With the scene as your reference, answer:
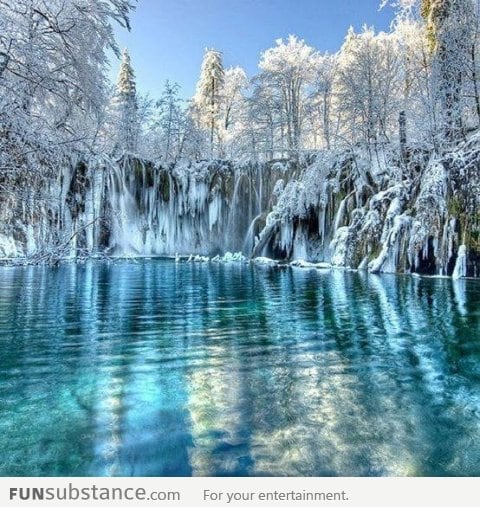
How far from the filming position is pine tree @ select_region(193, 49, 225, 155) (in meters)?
37.3

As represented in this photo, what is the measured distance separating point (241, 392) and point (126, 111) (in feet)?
113

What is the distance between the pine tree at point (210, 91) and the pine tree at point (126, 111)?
5.83m

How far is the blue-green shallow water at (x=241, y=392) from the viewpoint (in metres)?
2.35

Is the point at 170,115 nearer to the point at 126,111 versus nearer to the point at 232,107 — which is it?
the point at 126,111

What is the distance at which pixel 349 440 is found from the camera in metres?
2.55

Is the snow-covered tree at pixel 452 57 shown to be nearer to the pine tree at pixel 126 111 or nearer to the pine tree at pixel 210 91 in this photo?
the pine tree at pixel 126 111

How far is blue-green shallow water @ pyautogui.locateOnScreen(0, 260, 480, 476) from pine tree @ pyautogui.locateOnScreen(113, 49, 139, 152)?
27117mm

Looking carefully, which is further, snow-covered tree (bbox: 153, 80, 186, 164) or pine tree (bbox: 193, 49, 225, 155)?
pine tree (bbox: 193, 49, 225, 155)

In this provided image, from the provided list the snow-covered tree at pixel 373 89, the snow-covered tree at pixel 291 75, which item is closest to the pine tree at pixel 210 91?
the snow-covered tree at pixel 291 75

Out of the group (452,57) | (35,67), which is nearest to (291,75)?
(452,57)

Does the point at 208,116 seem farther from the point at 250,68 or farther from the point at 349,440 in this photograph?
the point at 349,440

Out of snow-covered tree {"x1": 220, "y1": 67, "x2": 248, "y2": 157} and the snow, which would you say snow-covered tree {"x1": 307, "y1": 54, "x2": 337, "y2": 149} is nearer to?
snow-covered tree {"x1": 220, "y1": 67, "x2": 248, "y2": 157}

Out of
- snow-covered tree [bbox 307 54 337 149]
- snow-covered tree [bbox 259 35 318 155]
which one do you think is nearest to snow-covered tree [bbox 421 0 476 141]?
snow-covered tree [bbox 307 54 337 149]

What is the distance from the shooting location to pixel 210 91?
1484 inches
